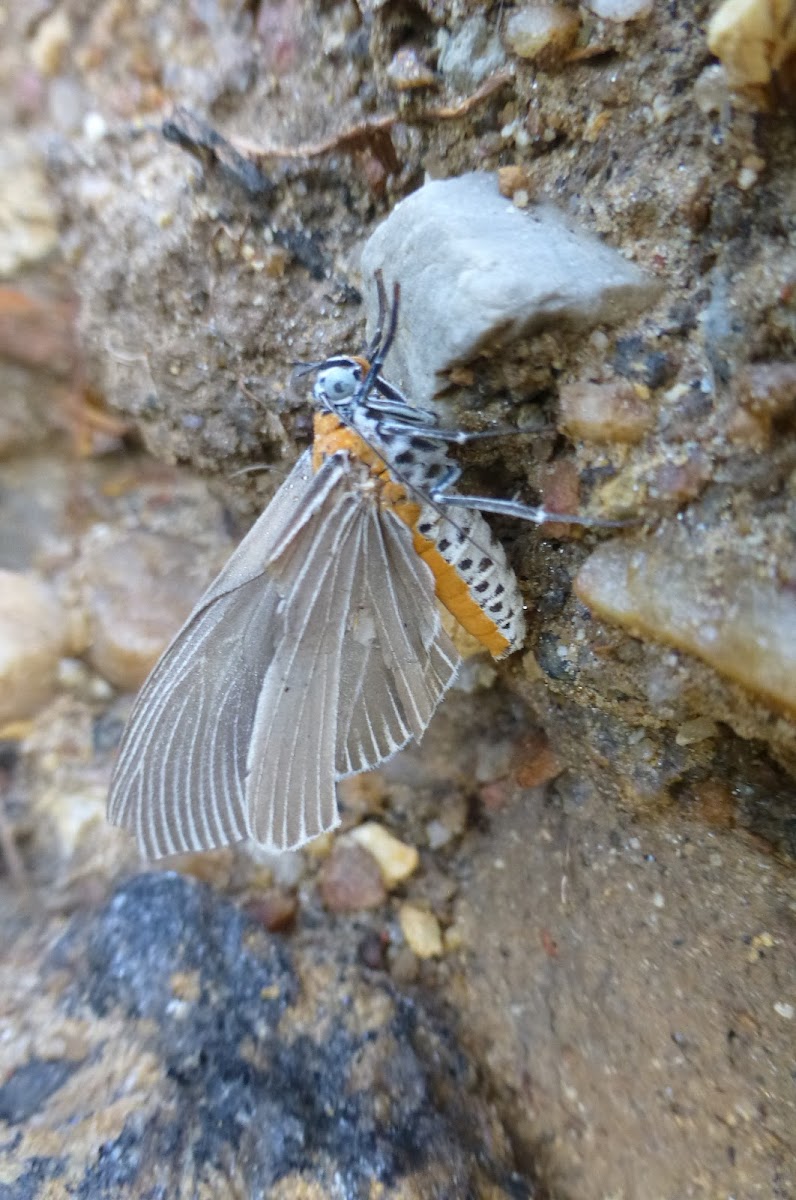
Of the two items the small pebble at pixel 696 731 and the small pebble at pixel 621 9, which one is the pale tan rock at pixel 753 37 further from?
the small pebble at pixel 696 731

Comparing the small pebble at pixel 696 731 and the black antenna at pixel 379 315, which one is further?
the black antenna at pixel 379 315

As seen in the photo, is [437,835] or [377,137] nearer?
[377,137]

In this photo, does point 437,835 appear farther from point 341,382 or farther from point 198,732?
point 341,382

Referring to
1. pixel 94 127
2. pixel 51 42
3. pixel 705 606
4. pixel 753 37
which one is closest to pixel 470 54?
pixel 753 37

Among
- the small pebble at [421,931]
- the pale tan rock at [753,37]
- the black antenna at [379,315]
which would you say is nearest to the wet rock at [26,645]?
the small pebble at [421,931]

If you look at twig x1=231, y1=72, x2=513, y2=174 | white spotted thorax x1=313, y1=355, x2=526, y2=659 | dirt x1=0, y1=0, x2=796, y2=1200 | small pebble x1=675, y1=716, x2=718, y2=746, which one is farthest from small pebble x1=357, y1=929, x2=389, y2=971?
twig x1=231, y1=72, x2=513, y2=174
